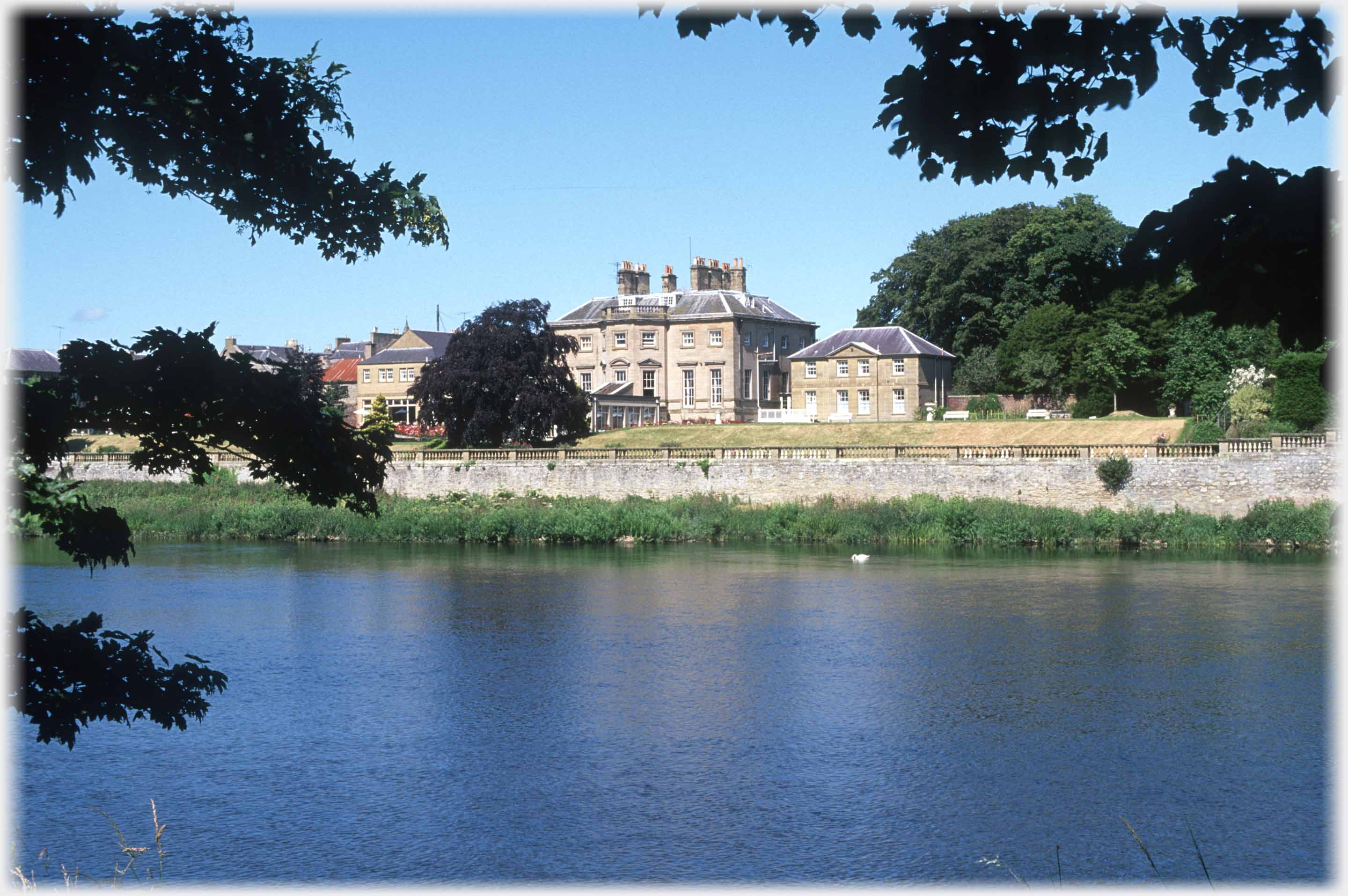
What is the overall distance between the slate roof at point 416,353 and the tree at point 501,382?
74.8 feet

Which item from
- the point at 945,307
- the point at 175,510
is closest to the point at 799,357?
the point at 945,307

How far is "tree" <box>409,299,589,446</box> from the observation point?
49.9 metres

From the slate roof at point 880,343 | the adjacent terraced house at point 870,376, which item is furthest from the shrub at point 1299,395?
the slate roof at point 880,343

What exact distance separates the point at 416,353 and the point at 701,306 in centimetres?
1610

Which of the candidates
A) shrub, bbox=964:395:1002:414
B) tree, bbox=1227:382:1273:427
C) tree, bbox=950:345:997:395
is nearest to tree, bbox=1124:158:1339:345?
tree, bbox=1227:382:1273:427

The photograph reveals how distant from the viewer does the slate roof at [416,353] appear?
2948 inches

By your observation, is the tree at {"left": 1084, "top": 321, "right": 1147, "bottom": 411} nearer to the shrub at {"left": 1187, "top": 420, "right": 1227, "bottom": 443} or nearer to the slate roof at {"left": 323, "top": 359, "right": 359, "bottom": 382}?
the shrub at {"left": 1187, "top": 420, "right": 1227, "bottom": 443}

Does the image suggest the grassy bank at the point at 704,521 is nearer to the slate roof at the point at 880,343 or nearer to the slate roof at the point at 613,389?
the slate roof at the point at 880,343

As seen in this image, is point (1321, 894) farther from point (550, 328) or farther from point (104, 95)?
point (550, 328)

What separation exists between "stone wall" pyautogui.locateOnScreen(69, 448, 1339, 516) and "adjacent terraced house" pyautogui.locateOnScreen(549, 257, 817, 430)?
2397cm

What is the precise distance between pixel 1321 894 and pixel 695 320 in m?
62.2

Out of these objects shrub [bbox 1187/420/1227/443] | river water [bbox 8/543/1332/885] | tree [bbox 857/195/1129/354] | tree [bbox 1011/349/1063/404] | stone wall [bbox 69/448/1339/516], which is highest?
tree [bbox 857/195/1129/354]

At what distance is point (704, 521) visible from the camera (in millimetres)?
40188

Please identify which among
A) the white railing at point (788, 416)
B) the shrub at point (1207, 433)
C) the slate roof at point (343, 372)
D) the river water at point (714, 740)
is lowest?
the river water at point (714, 740)
